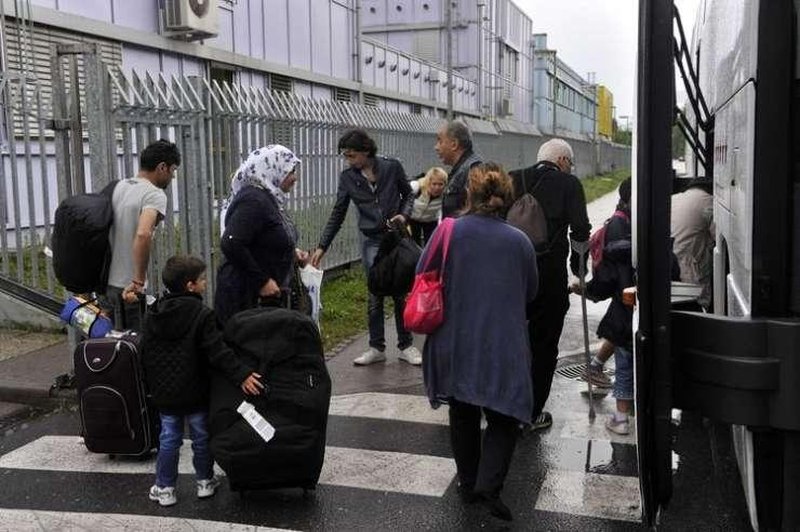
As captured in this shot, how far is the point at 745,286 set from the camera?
2.45m

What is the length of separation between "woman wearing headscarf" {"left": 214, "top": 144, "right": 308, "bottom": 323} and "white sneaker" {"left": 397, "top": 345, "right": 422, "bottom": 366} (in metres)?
1.93

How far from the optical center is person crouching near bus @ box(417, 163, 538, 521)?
370 centimetres

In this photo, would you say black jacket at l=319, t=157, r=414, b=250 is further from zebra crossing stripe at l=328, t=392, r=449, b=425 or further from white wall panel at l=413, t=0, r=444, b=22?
white wall panel at l=413, t=0, r=444, b=22

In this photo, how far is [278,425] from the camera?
3.92 metres

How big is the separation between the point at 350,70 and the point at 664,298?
2198 cm

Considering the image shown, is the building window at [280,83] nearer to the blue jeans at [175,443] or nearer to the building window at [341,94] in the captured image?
the building window at [341,94]

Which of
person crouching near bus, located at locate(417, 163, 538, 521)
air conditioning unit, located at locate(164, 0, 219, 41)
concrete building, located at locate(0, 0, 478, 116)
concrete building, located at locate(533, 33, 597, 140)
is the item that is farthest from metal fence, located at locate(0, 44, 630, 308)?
concrete building, located at locate(533, 33, 597, 140)

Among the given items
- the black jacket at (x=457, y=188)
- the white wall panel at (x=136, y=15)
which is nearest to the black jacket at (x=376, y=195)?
the black jacket at (x=457, y=188)

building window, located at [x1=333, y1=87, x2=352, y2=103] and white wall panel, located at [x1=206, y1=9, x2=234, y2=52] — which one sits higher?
white wall panel, located at [x1=206, y1=9, x2=234, y2=52]

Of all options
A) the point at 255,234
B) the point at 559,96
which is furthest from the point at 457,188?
the point at 559,96

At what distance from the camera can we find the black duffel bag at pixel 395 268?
513cm

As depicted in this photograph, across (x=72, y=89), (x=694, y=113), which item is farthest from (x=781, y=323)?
(x=72, y=89)

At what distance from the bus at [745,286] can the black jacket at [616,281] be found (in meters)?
1.99

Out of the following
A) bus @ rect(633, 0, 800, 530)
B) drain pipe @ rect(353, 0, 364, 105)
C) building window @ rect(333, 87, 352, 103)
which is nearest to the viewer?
bus @ rect(633, 0, 800, 530)
